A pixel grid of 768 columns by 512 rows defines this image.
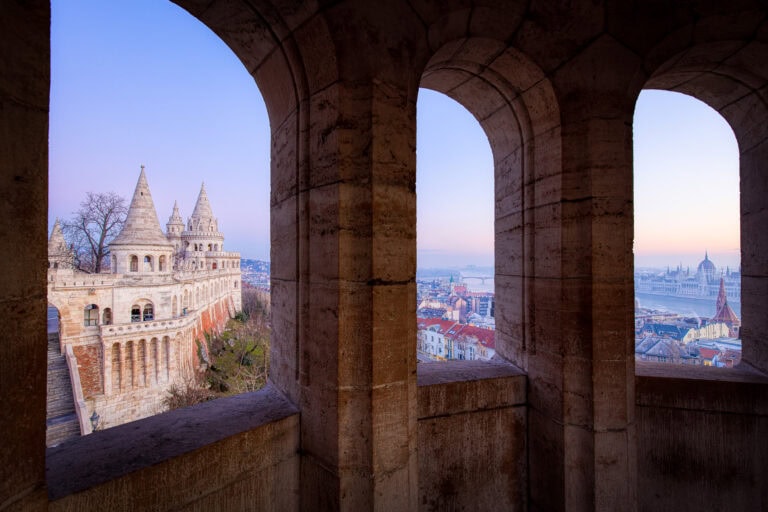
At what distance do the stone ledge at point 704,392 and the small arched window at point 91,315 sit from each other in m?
27.5

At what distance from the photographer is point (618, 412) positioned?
9.12 ft

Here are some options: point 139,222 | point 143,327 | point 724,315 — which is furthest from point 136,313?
point 724,315

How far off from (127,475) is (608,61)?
385 centimetres

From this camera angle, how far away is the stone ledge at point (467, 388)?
2887mm

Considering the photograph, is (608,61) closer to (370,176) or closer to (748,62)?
(748,62)

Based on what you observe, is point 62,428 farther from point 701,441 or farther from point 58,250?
point 701,441

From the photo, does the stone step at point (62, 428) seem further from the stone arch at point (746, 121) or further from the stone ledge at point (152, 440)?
the stone arch at point (746, 121)

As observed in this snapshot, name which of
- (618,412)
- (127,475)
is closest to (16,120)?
(127,475)

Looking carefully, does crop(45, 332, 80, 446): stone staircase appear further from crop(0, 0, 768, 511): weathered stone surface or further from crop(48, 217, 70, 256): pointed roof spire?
crop(0, 0, 768, 511): weathered stone surface

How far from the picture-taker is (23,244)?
4.71 ft

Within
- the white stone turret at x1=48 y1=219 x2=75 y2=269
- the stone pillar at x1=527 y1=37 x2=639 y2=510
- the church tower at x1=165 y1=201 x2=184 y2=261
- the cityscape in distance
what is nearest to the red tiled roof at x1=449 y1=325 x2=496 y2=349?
the cityscape in distance

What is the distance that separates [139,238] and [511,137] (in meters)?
26.8

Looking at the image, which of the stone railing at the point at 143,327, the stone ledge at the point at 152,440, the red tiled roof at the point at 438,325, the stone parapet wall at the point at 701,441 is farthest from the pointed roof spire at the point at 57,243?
the stone parapet wall at the point at 701,441

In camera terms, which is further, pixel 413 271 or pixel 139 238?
pixel 139 238
